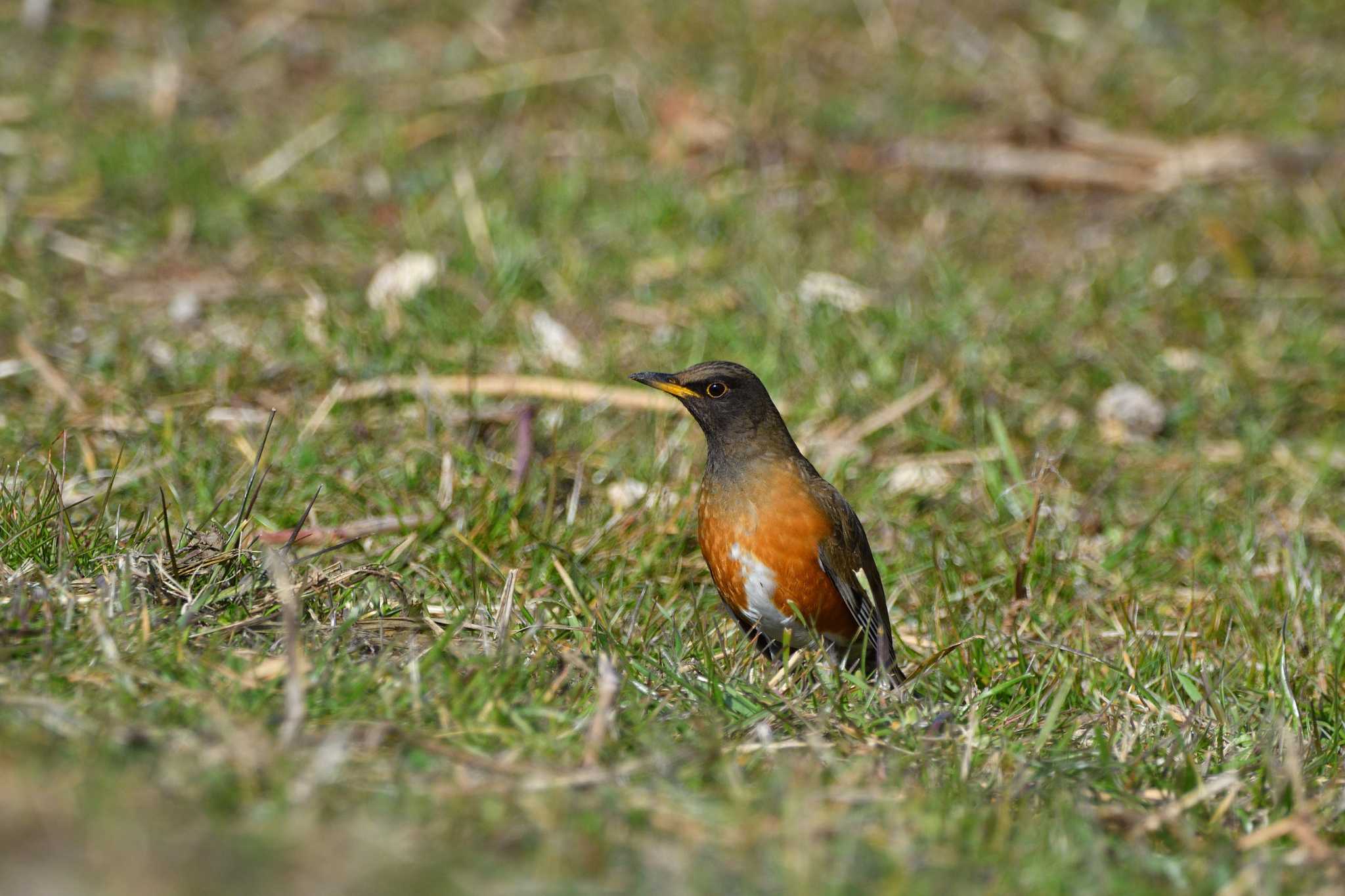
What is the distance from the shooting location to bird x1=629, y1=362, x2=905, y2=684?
4.73m

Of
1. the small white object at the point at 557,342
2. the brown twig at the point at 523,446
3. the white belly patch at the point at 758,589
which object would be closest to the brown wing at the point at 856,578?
the white belly patch at the point at 758,589

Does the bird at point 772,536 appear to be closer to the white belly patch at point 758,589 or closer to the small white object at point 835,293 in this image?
the white belly patch at point 758,589

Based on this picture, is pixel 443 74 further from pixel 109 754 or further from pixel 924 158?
pixel 109 754

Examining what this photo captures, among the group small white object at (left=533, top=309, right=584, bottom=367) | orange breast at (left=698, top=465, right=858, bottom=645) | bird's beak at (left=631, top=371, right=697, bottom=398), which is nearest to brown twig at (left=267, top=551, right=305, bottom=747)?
orange breast at (left=698, top=465, right=858, bottom=645)

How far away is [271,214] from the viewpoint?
326 inches

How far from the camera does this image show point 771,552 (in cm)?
474

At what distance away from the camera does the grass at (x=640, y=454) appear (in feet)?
9.89

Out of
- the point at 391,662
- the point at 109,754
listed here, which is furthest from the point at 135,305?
the point at 109,754

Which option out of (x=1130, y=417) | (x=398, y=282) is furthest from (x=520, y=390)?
(x=1130, y=417)

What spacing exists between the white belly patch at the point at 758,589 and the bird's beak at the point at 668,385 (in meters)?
0.59

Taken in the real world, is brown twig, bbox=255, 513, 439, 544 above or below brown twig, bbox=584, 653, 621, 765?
below

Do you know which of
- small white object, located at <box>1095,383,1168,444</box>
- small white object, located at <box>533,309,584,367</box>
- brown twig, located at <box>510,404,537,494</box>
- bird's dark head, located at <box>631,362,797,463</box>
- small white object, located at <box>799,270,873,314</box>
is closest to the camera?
bird's dark head, located at <box>631,362,797,463</box>

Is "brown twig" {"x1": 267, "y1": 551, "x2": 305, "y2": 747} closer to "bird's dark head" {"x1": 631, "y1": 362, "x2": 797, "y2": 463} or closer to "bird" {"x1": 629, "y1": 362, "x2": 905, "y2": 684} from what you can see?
"bird" {"x1": 629, "y1": 362, "x2": 905, "y2": 684}

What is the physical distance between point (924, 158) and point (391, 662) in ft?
21.2
